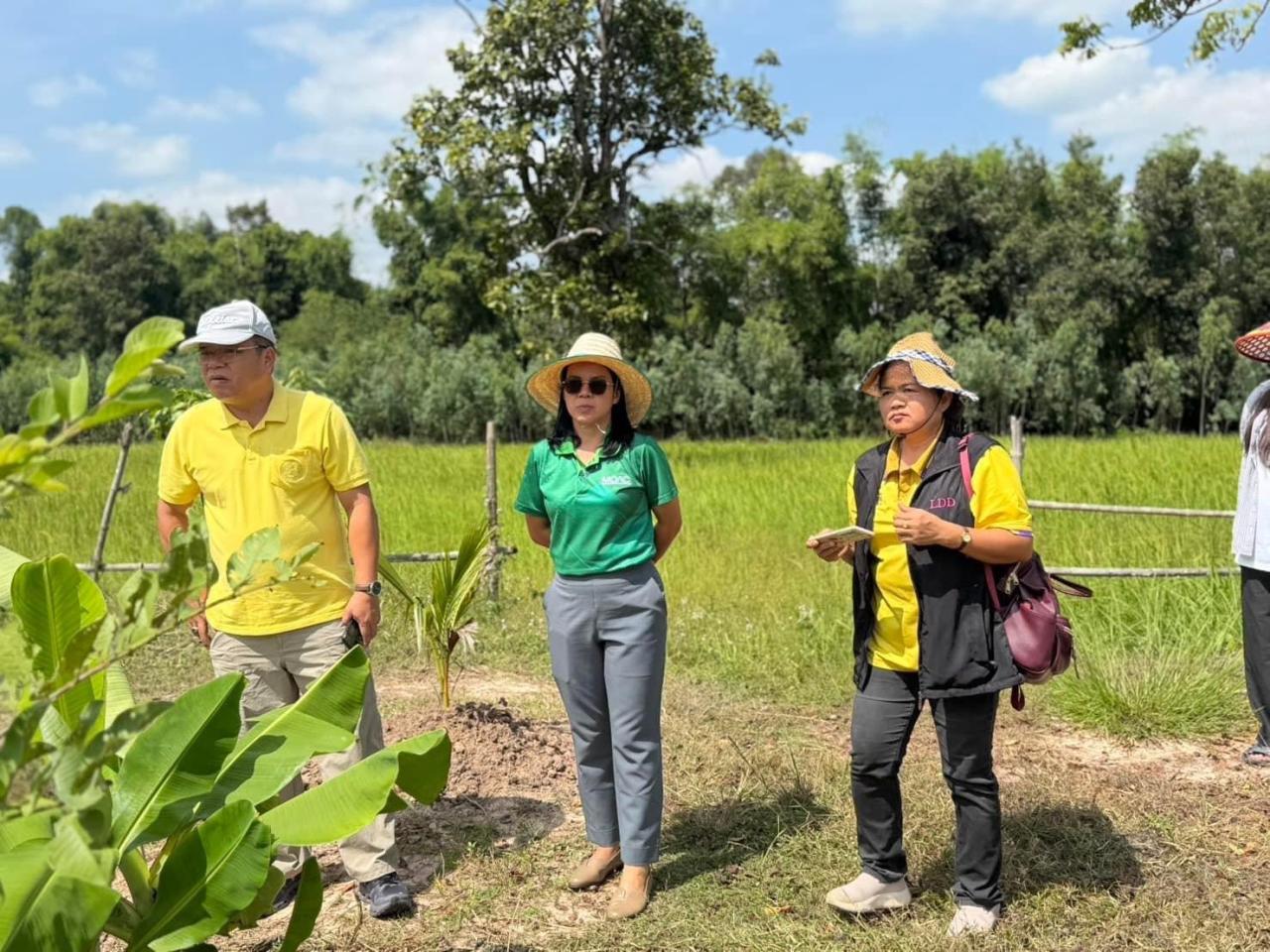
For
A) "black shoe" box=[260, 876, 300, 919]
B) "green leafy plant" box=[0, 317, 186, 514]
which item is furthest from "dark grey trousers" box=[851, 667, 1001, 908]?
"green leafy plant" box=[0, 317, 186, 514]

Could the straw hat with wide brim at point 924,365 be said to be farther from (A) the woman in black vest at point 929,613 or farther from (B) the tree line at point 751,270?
(B) the tree line at point 751,270

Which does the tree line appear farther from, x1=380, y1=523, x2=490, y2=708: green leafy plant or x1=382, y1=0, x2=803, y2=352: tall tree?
x1=380, y1=523, x2=490, y2=708: green leafy plant

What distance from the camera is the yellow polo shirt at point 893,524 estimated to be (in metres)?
2.70

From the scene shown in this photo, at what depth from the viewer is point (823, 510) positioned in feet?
36.2

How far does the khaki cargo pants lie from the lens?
3.09 meters

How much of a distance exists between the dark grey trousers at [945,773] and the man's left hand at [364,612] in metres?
1.36

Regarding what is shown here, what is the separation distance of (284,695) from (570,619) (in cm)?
86

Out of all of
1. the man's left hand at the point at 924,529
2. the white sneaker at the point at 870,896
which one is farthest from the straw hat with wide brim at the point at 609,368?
the white sneaker at the point at 870,896

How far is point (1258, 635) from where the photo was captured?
4.09 meters

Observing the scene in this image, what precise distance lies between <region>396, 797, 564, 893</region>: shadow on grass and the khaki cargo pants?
281 millimetres

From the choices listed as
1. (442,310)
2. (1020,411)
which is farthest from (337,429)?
(442,310)

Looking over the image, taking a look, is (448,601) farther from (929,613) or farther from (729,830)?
(929,613)

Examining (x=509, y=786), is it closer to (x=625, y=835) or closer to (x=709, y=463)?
(x=625, y=835)

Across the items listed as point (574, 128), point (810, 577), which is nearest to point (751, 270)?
point (574, 128)
